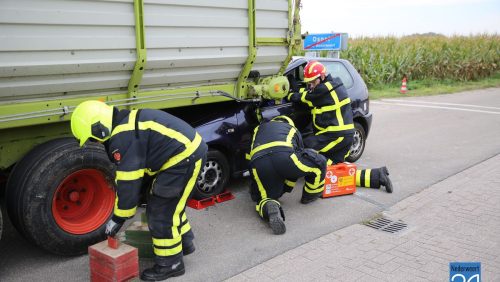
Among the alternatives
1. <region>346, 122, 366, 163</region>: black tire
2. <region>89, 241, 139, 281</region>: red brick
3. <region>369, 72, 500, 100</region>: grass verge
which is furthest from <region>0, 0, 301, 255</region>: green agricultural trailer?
<region>369, 72, 500, 100</region>: grass verge

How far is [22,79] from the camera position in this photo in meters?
3.85

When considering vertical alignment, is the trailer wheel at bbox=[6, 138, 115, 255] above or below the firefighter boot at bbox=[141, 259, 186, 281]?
above

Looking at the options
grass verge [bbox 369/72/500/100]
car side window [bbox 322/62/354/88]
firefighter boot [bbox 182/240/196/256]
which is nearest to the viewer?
firefighter boot [bbox 182/240/196/256]

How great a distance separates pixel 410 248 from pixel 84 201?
3.10 metres

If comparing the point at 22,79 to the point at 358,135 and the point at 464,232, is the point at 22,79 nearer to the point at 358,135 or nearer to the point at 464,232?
the point at 464,232

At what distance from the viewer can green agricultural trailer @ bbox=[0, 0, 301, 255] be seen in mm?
3859

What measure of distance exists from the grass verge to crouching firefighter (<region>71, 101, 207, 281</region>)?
13326 mm

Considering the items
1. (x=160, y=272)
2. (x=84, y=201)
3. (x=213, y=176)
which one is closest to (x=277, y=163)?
(x=213, y=176)

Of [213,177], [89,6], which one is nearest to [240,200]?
[213,177]

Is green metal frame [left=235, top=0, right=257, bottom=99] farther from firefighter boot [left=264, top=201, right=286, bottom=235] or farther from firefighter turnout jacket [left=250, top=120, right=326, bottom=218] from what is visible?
firefighter boot [left=264, top=201, right=286, bottom=235]

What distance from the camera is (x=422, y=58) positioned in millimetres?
20891

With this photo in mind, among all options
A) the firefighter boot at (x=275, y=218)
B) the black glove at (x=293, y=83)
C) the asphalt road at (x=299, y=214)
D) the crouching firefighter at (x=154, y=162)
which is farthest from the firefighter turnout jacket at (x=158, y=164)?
the black glove at (x=293, y=83)

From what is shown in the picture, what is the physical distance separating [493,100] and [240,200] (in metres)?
12.8

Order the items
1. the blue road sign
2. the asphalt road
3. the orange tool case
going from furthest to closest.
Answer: the blue road sign, the orange tool case, the asphalt road
